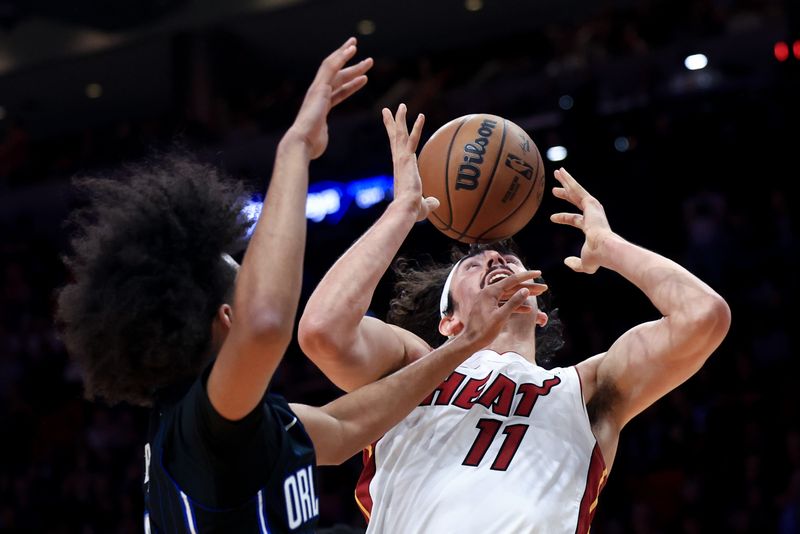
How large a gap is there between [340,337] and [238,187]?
83 cm

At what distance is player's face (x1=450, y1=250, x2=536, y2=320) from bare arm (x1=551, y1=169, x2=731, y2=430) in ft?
0.86

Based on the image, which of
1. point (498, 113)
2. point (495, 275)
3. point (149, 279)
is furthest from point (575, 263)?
point (498, 113)

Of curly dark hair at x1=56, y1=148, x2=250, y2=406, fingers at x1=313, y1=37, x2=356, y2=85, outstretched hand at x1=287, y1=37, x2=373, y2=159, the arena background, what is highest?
fingers at x1=313, y1=37, x2=356, y2=85

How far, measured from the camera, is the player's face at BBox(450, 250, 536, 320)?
3.81 metres

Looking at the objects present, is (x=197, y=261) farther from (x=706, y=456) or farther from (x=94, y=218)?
(x=706, y=456)

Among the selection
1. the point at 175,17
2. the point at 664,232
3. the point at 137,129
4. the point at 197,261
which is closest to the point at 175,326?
the point at 197,261

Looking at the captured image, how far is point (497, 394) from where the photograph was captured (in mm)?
3477

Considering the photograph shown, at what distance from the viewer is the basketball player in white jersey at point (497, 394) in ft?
10.4

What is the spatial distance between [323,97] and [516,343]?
1735 mm

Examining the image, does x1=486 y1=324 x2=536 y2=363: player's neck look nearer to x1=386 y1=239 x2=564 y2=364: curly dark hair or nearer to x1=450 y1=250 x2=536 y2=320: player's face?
x1=450 y1=250 x2=536 y2=320: player's face

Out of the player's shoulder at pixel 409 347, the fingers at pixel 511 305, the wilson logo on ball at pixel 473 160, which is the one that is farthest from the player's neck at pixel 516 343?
the fingers at pixel 511 305

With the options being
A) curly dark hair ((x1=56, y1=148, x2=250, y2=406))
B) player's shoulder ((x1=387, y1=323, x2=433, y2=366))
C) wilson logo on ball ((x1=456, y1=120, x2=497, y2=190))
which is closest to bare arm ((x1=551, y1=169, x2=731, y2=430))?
wilson logo on ball ((x1=456, y1=120, x2=497, y2=190))

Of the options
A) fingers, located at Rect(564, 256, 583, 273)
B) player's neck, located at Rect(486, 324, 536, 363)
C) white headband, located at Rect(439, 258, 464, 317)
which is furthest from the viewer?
white headband, located at Rect(439, 258, 464, 317)

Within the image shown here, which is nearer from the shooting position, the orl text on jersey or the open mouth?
the orl text on jersey
